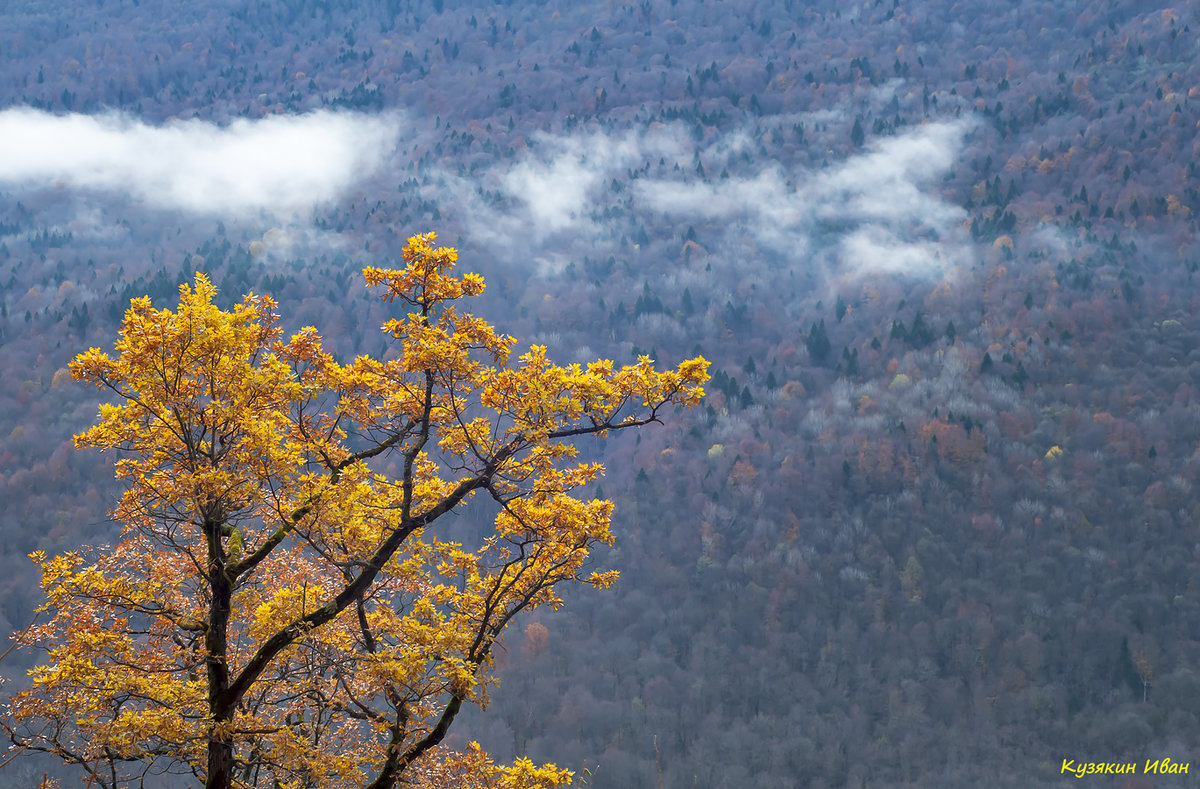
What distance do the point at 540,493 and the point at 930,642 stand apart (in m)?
154

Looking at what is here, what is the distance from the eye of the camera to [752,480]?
17750 centimetres

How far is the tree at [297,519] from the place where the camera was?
34.5 feet

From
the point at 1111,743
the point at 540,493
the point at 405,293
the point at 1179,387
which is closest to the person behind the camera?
the point at 405,293

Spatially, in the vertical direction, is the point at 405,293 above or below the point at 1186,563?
below

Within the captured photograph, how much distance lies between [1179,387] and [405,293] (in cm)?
21098

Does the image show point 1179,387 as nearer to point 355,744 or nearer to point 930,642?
point 930,642

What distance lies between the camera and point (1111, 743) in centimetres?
12800

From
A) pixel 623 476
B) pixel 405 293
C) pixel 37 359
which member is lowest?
pixel 405 293

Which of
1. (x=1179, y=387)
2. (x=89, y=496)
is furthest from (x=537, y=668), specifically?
(x=1179, y=387)

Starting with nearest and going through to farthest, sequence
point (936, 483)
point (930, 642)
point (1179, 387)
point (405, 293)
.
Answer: point (405, 293) → point (930, 642) → point (936, 483) → point (1179, 387)

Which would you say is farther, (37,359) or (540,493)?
(37,359)

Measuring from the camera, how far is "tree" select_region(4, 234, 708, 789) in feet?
34.5

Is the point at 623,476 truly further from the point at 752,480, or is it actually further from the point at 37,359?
the point at 37,359

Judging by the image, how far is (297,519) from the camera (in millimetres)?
11117
